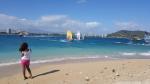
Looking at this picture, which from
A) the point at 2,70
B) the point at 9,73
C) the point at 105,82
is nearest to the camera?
the point at 105,82

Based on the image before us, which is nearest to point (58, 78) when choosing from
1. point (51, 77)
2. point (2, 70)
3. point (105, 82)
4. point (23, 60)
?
point (51, 77)

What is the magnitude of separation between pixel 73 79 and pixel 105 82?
1.79 metres

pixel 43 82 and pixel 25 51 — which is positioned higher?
pixel 25 51

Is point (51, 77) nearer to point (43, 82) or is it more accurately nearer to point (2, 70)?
point (43, 82)

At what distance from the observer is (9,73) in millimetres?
15633

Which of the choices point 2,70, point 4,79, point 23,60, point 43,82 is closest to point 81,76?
point 43,82

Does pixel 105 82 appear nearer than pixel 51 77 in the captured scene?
Yes

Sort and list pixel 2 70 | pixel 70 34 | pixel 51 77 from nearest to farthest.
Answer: pixel 51 77
pixel 2 70
pixel 70 34

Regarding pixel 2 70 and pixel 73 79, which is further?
pixel 2 70

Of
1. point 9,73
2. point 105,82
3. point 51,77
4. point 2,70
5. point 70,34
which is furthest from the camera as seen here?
point 70,34

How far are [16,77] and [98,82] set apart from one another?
4.25 m

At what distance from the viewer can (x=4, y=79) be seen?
1357 centimetres

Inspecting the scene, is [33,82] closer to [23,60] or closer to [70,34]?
[23,60]

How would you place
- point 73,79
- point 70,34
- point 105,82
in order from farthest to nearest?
point 70,34 < point 73,79 < point 105,82
